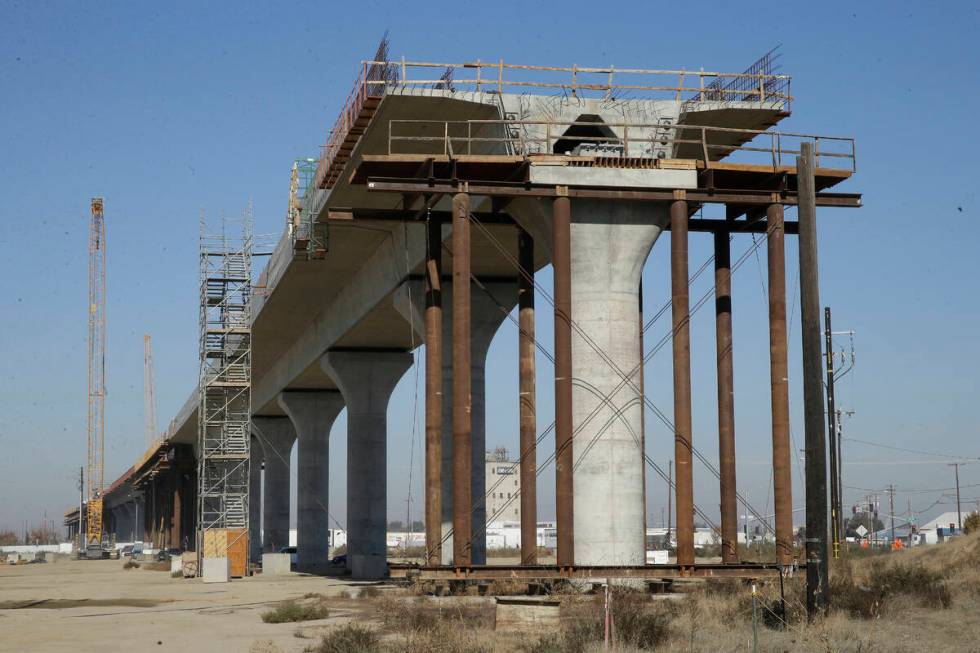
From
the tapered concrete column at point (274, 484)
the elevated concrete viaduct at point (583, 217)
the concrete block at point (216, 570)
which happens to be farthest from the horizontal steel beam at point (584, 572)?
the tapered concrete column at point (274, 484)

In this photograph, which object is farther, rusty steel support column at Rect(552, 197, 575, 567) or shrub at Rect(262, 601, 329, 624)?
rusty steel support column at Rect(552, 197, 575, 567)

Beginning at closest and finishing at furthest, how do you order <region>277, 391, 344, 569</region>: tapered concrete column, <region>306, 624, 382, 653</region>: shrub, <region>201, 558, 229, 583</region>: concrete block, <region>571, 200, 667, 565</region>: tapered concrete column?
<region>306, 624, 382, 653</region>: shrub
<region>571, 200, 667, 565</region>: tapered concrete column
<region>201, 558, 229, 583</region>: concrete block
<region>277, 391, 344, 569</region>: tapered concrete column

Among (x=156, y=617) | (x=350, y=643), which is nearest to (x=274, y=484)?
(x=156, y=617)

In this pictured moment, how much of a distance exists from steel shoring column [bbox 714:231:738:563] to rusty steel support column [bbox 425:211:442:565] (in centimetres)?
759

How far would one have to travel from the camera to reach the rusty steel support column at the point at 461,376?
31.8 metres

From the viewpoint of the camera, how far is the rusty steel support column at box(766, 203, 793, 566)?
108 ft

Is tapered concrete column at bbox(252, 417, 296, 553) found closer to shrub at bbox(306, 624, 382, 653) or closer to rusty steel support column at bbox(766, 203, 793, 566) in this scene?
rusty steel support column at bbox(766, 203, 793, 566)

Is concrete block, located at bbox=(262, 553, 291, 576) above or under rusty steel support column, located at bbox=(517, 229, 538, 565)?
under

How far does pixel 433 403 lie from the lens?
3450 cm

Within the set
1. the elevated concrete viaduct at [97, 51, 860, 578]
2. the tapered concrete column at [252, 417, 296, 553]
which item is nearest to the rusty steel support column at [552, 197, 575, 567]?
the elevated concrete viaduct at [97, 51, 860, 578]

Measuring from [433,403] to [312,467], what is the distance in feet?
150

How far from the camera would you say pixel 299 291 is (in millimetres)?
59812

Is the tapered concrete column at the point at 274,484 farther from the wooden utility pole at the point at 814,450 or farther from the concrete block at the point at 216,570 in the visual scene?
the wooden utility pole at the point at 814,450

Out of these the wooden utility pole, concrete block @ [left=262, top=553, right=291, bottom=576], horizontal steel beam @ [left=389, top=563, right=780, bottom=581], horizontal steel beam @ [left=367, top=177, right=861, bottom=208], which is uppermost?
horizontal steel beam @ [left=367, top=177, right=861, bottom=208]
